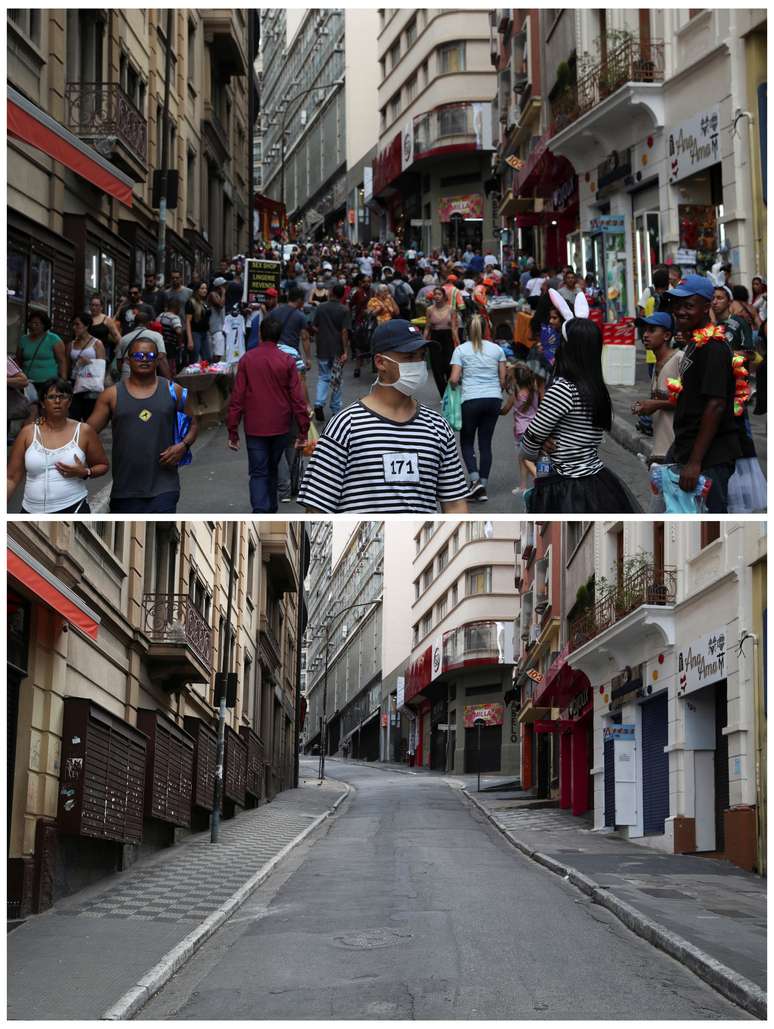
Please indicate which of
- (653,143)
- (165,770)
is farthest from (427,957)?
(653,143)

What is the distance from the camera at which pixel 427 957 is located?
971cm

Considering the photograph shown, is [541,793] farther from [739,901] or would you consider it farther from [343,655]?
[343,655]

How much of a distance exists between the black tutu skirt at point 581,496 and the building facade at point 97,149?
7.18 m

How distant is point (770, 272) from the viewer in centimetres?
871

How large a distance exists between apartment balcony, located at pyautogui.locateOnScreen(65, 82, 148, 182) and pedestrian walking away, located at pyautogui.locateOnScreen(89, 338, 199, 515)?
15244 millimetres

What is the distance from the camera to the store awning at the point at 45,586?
418 inches

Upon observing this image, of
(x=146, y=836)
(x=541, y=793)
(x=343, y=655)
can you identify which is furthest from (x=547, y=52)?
(x=343, y=655)

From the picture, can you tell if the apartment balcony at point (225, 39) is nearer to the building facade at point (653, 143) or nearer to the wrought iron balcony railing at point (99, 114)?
the building facade at point (653, 143)

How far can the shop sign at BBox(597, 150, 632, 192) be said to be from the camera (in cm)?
3139

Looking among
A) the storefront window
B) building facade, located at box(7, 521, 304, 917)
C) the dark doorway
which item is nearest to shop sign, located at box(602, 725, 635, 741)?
building facade, located at box(7, 521, 304, 917)

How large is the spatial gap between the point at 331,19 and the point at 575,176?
273 ft

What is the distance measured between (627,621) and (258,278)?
1348 centimetres

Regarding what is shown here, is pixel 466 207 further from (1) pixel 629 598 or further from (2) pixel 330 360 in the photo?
(2) pixel 330 360

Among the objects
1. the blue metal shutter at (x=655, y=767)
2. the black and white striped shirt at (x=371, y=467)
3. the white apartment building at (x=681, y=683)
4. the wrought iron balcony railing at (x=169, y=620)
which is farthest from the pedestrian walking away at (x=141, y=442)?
the blue metal shutter at (x=655, y=767)
